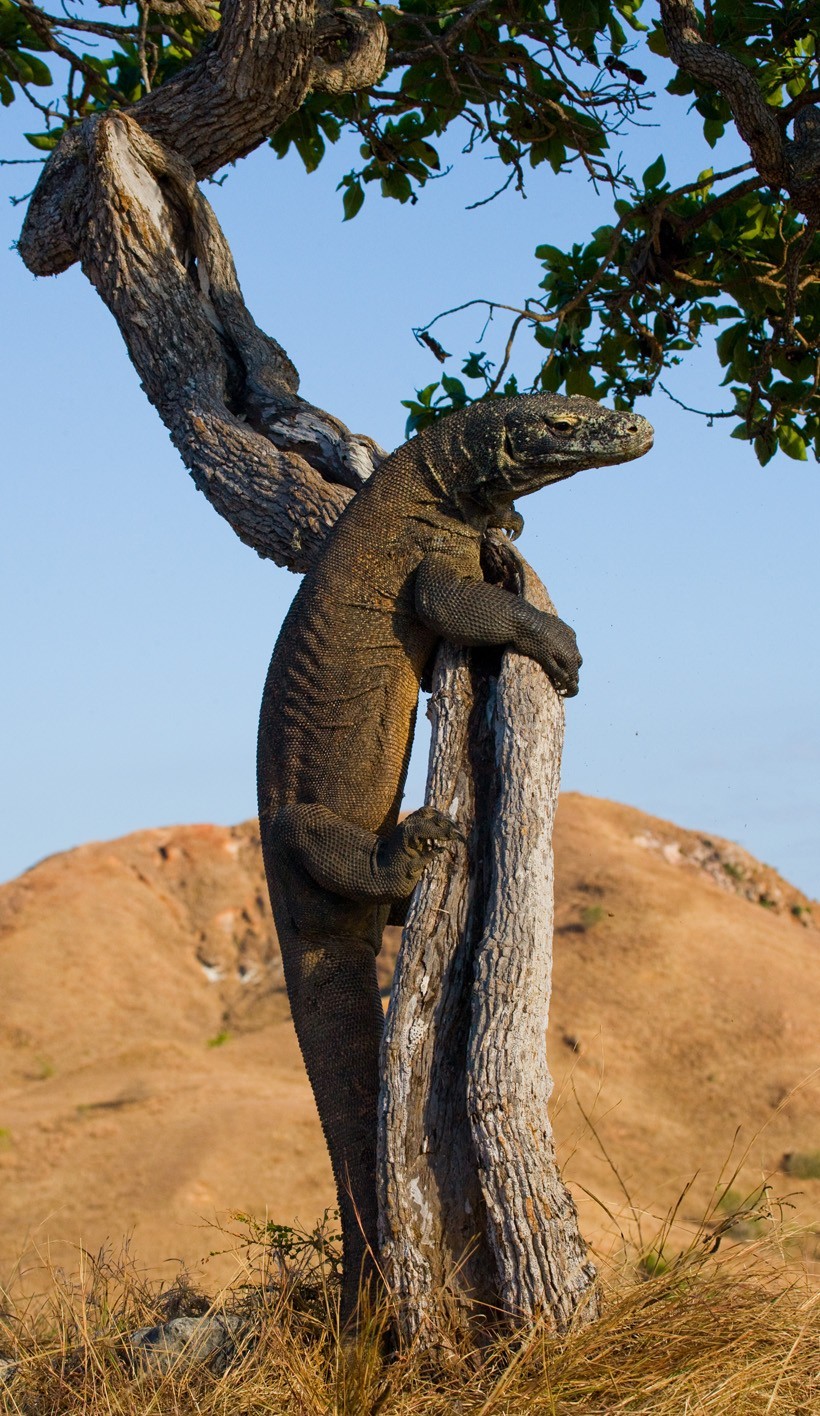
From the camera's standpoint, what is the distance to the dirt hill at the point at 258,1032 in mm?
16094

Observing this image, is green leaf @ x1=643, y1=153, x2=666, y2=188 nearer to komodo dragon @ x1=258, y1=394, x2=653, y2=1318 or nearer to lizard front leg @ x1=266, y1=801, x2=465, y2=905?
komodo dragon @ x1=258, y1=394, x2=653, y2=1318

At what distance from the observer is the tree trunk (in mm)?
3938

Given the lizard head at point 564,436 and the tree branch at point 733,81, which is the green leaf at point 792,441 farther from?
the lizard head at point 564,436

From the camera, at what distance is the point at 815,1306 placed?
4094mm

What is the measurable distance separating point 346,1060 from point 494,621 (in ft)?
4.88

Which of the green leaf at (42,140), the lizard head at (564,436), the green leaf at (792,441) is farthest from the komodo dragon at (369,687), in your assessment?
the green leaf at (42,140)

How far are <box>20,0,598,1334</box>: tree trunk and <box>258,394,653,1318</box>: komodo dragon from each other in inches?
6.8

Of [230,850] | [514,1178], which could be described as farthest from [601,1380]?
[230,850]

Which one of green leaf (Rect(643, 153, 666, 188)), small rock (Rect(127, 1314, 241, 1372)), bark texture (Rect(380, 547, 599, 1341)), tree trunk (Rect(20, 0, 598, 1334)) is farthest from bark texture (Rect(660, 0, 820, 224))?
small rock (Rect(127, 1314, 241, 1372))

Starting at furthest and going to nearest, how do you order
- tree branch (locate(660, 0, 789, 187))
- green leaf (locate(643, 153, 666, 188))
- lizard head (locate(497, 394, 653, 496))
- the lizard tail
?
1. green leaf (locate(643, 153, 666, 188))
2. tree branch (locate(660, 0, 789, 187))
3. lizard head (locate(497, 394, 653, 496))
4. the lizard tail

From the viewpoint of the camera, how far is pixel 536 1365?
12.3 feet

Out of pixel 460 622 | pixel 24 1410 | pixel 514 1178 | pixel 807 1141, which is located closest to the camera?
pixel 514 1178

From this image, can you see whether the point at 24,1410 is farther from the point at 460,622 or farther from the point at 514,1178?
the point at 460,622

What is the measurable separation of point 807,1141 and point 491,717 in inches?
574
